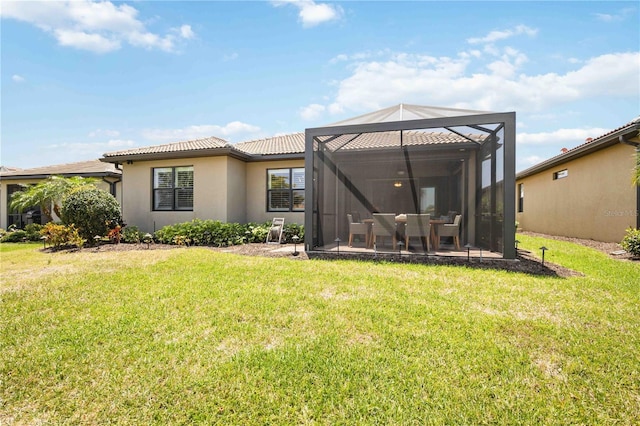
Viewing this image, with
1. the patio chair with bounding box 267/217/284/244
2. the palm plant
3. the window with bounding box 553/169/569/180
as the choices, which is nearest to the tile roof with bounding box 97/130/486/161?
the palm plant

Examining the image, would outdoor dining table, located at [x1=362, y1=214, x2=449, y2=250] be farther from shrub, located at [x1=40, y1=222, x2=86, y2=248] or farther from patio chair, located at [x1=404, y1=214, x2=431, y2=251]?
shrub, located at [x1=40, y1=222, x2=86, y2=248]

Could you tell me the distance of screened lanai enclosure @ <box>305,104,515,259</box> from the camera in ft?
24.8

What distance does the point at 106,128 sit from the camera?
14914 millimetres

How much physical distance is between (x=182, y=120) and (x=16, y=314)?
39.5 feet

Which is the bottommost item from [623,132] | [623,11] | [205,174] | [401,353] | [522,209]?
[401,353]

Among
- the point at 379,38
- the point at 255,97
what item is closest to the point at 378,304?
the point at 379,38

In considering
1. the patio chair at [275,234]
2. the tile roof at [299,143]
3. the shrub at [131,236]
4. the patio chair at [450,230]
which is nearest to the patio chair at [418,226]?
the patio chair at [450,230]

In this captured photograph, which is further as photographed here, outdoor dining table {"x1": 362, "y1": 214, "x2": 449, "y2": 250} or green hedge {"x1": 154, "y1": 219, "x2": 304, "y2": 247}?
green hedge {"x1": 154, "y1": 219, "x2": 304, "y2": 247}

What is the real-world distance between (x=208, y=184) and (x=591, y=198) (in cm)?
1417

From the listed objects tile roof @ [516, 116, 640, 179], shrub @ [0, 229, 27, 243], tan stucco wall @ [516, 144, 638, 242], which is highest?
tile roof @ [516, 116, 640, 179]

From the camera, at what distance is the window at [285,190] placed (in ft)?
41.0

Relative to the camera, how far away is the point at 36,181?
Answer: 16000 millimetres

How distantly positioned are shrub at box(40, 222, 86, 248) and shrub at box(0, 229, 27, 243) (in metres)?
4.95

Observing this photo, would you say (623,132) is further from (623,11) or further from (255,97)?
(255,97)
